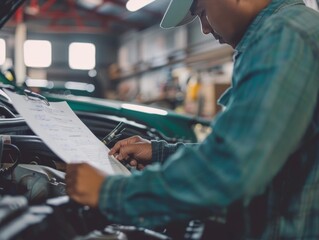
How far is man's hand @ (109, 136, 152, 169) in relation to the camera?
154 centimetres

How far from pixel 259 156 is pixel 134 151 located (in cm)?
72

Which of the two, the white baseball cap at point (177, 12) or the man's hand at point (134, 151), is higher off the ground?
the white baseball cap at point (177, 12)

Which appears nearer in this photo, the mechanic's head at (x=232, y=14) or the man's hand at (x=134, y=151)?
the mechanic's head at (x=232, y=14)

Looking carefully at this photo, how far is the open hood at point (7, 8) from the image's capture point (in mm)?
1968

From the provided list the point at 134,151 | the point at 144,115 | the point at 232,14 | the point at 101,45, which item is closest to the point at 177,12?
the point at 232,14

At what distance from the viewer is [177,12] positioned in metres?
1.40

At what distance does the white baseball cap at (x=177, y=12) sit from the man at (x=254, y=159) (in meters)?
0.18

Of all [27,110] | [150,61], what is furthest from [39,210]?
[150,61]

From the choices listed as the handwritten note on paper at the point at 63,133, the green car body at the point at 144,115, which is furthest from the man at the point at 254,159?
the green car body at the point at 144,115

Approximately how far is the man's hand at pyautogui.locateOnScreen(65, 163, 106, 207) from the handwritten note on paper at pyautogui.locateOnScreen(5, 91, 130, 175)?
0.28 ft

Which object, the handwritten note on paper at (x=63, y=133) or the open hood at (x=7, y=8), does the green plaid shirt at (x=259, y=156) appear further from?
Result: the open hood at (x=7, y=8)

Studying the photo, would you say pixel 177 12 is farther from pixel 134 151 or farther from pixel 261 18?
pixel 134 151

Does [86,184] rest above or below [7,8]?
below

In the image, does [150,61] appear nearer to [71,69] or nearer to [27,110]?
[71,69]
